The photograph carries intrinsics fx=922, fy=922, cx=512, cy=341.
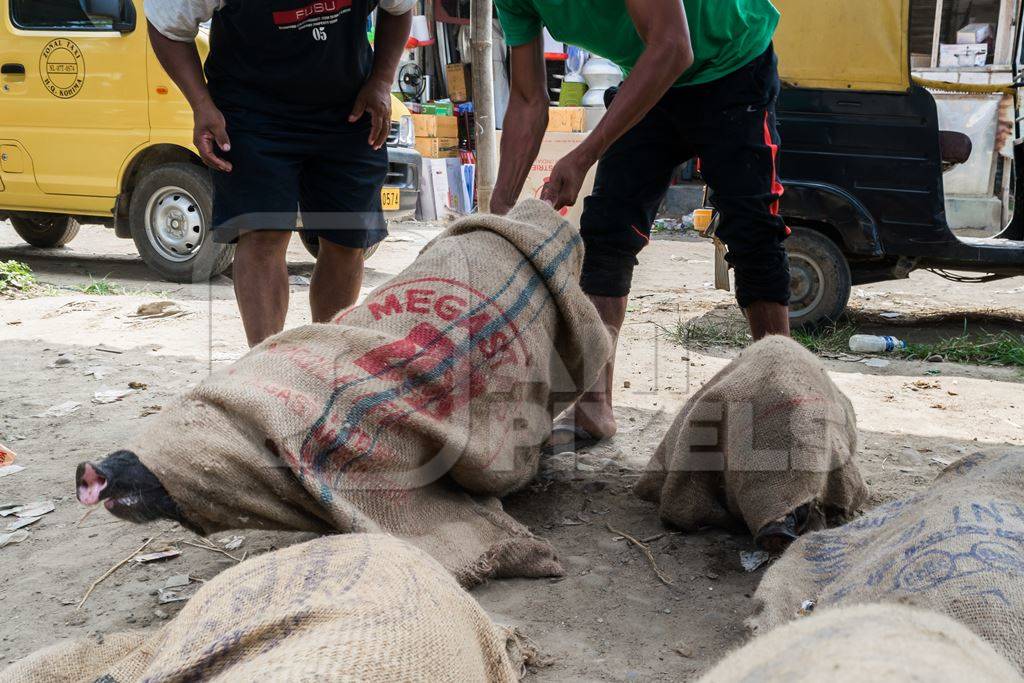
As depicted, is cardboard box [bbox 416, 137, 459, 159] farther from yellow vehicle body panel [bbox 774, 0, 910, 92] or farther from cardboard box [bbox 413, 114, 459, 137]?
yellow vehicle body panel [bbox 774, 0, 910, 92]

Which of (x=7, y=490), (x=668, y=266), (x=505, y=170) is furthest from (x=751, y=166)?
(x=668, y=266)

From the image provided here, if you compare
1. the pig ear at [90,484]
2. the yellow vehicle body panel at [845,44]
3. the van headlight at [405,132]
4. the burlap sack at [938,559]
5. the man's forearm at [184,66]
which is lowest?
the burlap sack at [938,559]

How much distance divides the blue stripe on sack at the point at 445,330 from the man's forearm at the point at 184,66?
4.24ft

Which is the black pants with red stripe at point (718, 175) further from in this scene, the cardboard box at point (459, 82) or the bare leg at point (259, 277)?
the cardboard box at point (459, 82)

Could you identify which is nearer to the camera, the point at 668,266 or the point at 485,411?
the point at 485,411

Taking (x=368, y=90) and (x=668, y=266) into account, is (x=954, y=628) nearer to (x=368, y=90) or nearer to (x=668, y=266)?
(x=368, y=90)

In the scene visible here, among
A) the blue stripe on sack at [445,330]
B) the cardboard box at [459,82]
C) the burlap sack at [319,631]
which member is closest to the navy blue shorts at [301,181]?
the blue stripe on sack at [445,330]

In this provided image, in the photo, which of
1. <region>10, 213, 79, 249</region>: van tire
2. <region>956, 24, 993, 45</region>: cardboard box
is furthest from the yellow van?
<region>956, 24, 993, 45</region>: cardboard box

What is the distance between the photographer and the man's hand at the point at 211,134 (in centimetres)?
289

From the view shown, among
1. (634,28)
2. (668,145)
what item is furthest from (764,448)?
(634,28)

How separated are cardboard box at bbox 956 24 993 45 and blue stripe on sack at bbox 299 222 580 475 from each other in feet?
22.6

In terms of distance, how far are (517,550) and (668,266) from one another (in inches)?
229

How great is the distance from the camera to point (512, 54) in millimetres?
2922

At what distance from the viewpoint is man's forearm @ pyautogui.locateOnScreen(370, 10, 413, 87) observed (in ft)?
10.6
